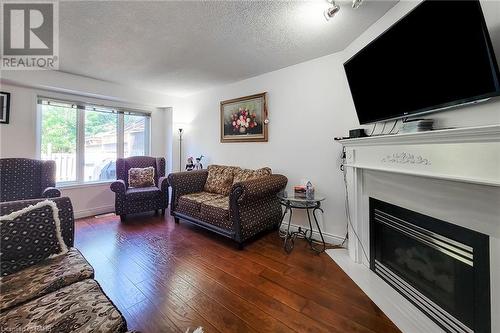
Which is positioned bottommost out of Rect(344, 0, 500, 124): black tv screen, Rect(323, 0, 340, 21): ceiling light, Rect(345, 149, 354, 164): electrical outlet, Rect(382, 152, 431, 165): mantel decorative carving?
Rect(382, 152, 431, 165): mantel decorative carving

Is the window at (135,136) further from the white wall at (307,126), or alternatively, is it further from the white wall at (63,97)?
the white wall at (307,126)

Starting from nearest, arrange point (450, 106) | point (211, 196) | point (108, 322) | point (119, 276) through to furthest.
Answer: point (108, 322)
point (450, 106)
point (119, 276)
point (211, 196)

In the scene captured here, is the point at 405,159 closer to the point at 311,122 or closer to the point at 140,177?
the point at 311,122

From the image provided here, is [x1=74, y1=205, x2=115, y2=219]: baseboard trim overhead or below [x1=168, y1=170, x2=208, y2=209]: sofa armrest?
below

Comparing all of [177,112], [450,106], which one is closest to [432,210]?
[450,106]

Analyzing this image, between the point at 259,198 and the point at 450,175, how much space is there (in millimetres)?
1713

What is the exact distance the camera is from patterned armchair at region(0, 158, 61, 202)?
246 centimetres

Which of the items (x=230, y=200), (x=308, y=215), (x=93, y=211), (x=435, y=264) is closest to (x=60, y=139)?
(x=93, y=211)

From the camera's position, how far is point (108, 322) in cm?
83

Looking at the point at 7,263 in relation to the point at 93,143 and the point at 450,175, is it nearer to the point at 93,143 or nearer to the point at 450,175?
the point at 450,175

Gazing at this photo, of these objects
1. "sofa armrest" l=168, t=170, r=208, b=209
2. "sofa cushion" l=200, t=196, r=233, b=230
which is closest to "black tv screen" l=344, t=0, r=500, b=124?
"sofa cushion" l=200, t=196, r=233, b=230

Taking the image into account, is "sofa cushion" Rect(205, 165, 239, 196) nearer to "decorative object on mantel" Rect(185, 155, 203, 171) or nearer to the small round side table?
"decorative object on mantel" Rect(185, 155, 203, 171)

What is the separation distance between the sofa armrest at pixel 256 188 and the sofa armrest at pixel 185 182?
121cm

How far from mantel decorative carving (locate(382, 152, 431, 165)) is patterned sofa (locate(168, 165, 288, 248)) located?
1.30m
